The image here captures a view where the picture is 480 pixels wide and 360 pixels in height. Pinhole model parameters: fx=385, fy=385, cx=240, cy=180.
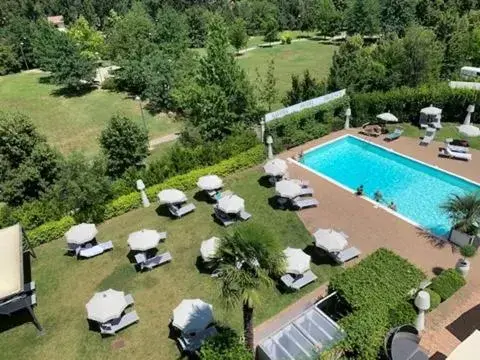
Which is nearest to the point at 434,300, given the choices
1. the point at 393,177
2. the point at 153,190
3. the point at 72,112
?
the point at 393,177

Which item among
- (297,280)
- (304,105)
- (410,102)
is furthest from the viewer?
(410,102)

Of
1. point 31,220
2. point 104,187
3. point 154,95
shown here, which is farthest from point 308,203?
point 154,95

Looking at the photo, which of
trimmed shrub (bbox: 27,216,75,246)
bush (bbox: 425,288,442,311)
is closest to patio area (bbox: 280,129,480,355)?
bush (bbox: 425,288,442,311)

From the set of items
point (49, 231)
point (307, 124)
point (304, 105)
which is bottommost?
point (49, 231)

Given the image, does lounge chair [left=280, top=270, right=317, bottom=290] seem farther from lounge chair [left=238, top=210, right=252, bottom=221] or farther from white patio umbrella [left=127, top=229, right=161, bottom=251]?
white patio umbrella [left=127, top=229, right=161, bottom=251]

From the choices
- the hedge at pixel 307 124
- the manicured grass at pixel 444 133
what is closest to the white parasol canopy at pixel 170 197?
the hedge at pixel 307 124

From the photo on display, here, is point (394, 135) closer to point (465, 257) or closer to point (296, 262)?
point (465, 257)

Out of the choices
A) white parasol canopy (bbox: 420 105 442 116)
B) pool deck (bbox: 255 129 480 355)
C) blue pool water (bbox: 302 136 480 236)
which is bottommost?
blue pool water (bbox: 302 136 480 236)

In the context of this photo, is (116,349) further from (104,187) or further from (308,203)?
(308,203)
